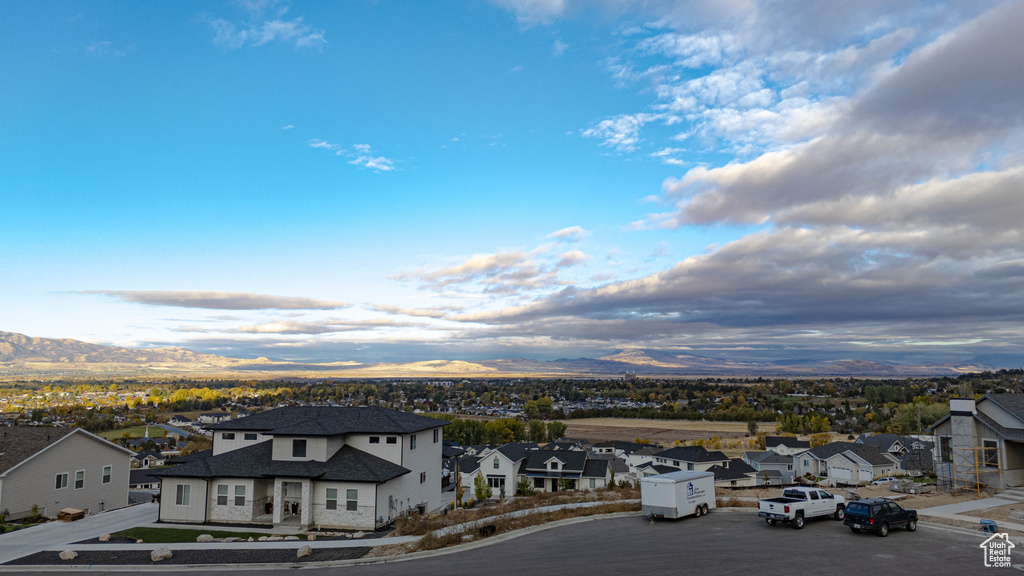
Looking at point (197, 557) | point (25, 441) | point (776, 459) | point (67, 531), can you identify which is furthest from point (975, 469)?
point (25, 441)

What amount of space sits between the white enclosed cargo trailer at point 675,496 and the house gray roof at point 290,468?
1434 centimetres

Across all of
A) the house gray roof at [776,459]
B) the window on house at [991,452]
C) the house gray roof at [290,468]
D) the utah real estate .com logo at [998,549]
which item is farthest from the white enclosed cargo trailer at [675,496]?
the house gray roof at [776,459]

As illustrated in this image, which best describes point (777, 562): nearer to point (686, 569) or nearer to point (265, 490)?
point (686, 569)

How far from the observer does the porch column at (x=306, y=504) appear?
3238 cm

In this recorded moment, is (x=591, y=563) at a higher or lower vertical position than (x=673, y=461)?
higher

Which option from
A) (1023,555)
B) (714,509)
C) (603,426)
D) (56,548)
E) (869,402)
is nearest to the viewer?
(1023,555)

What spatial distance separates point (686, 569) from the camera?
20.3 metres

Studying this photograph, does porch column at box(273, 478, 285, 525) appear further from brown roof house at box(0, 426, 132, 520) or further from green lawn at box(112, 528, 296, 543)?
brown roof house at box(0, 426, 132, 520)

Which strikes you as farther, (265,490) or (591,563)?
(265,490)

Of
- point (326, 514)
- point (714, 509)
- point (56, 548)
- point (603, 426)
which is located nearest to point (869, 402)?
point (603, 426)

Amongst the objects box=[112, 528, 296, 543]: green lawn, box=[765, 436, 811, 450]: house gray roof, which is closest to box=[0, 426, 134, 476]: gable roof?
box=[112, 528, 296, 543]: green lawn

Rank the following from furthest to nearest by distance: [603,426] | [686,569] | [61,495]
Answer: [603,426]
[61,495]
[686,569]

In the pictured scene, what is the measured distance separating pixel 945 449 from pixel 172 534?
151ft

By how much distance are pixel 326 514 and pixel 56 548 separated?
12088 mm
